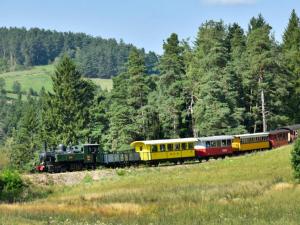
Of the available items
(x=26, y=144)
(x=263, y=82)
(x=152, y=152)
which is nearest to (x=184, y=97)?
(x=263, y=82)

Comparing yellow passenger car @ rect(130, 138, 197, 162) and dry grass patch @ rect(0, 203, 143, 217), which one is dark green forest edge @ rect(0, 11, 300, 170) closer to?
yellow passenger car @ rect(130, 138, 197, 162)

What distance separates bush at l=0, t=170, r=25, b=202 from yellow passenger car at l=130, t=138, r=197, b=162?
17497mm

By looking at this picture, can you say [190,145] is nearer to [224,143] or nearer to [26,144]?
[224,143]

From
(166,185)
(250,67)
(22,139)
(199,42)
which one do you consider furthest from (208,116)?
(22,139)

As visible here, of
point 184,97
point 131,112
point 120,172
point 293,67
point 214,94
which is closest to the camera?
point 120,172

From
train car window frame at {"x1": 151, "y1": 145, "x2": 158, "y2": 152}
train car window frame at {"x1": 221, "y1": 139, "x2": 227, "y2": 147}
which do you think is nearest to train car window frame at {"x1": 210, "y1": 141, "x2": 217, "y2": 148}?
train car window frame at {"x1": 221, "y1": 139, "x2": 227, "y2": 147}

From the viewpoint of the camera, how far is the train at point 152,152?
52.5m

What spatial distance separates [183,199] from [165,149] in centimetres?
2668

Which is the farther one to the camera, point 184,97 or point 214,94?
point 184,97

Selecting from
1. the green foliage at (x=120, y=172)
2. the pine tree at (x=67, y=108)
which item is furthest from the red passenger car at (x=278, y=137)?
the pine tree at (x=67, y=108)

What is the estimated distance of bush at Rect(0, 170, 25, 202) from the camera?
43.3 meters

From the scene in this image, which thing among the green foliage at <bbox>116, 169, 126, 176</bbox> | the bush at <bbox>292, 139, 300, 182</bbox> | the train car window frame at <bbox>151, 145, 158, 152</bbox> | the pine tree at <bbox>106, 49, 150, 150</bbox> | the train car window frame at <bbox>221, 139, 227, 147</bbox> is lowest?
the green foliage at <bbox>116, 169, 126, 176</bbox>

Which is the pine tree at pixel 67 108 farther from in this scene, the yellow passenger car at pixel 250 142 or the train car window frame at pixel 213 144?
the train car window frame at pixel 213 144

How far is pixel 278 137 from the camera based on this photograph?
7331 cm
